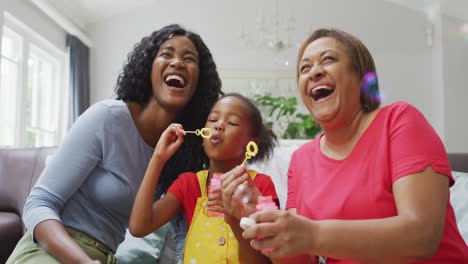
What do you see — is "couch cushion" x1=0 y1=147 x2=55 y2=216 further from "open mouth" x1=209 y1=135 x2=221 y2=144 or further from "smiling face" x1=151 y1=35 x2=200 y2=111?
"open mouth" x1=209 y1=135 x2=221 y2=144

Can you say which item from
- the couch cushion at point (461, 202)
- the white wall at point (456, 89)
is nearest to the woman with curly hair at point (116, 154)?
the couch cushion at point (461, 202)

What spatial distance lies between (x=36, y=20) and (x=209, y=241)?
14.5ft

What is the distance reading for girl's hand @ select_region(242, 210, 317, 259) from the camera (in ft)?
2.46

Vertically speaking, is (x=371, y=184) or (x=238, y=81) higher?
(x=238, y=81)

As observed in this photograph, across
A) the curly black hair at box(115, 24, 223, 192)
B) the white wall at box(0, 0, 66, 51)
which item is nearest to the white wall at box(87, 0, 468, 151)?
the white wall at box(0, 0, 66, 51)

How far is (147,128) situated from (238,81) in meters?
4.75

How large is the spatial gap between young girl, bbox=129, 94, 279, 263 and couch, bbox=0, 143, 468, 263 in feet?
1.46

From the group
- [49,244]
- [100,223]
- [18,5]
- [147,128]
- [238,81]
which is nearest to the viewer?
[49,244]

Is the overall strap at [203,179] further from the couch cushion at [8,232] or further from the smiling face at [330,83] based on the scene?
the couch cushion at [8,232]

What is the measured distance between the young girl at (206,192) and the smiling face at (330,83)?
1.13 feet

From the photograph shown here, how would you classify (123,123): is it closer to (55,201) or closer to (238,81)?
(55,201)

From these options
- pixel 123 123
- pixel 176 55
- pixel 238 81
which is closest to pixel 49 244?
pixel 123 123

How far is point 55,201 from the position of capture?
1397mm

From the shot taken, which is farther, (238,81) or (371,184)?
(238,81)
